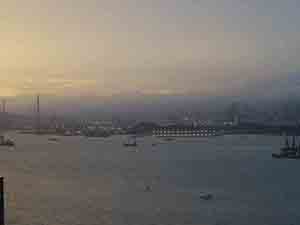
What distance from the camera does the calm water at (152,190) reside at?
970 centimetres

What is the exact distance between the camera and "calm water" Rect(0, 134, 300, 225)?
9.70 meters

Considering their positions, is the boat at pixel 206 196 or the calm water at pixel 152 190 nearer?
the calm water at pixel 152 190

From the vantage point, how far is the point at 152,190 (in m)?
13.4

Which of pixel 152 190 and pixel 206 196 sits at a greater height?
pixel 206 196

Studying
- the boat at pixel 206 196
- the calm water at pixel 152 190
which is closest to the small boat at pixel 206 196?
the boat at pixel 206 196

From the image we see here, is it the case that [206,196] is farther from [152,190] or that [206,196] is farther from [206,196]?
[152,190]

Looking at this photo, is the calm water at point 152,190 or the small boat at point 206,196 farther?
the small boat at point 206,196

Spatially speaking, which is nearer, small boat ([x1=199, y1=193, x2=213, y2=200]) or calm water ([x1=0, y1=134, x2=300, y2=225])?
calm water ([x1=0, y1=134, x2=300, y2=225])

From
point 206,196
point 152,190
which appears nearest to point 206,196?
point 206,196

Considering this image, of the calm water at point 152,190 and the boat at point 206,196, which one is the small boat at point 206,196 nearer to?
the boat at point 206,196

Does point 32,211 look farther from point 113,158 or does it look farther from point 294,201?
point 113,158

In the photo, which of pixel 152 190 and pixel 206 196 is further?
pixel 152 190

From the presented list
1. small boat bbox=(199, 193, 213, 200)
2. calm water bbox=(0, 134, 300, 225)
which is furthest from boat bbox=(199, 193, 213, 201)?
calm water bbox=(0, 134, 300, 225)

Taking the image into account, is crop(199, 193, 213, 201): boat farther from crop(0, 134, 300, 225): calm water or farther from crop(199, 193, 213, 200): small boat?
crop(0, 134, 300, 225): calm water
